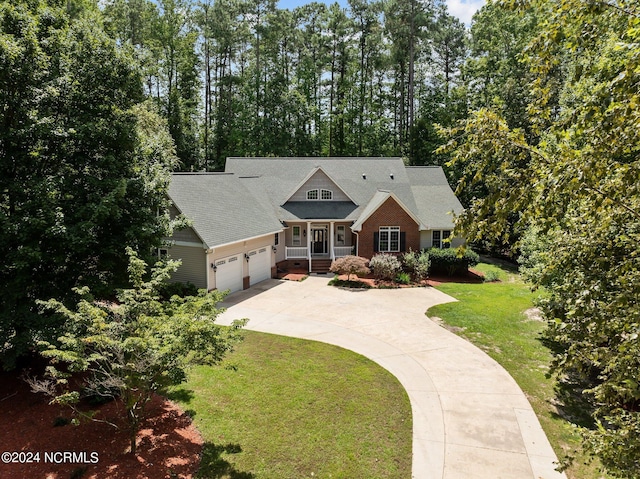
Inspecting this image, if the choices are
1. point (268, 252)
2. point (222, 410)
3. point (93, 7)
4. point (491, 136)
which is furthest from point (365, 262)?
point (93, 7)

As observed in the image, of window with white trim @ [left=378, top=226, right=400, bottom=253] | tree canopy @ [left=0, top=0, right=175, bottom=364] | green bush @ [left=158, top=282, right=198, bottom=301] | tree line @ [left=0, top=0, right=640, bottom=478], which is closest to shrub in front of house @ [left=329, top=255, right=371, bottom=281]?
window with white trim @ [left=378, top=226, right=400, bottom=253]

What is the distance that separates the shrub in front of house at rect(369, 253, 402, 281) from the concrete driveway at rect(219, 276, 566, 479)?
1521 millimetres

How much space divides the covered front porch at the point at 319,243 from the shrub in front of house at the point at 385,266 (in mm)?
3069

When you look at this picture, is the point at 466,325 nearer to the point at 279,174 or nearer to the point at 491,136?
the point at 491,136

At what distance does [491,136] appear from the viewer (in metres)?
4.50

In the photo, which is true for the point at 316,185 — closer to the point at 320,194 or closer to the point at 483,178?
the point at 320,194

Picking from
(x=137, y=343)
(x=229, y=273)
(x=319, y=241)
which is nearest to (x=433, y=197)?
(x=319, y=241)

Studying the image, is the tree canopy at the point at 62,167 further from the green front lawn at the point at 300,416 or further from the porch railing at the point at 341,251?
the porch railing at the point at 341,251

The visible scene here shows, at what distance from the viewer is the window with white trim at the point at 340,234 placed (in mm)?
26453

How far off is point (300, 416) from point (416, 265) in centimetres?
1596

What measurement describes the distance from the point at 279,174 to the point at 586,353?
26.6 meters

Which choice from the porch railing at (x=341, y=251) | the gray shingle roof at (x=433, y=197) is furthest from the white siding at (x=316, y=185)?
the gray shingle roof at (x=433, y=197)

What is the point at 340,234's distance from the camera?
26.6 meters

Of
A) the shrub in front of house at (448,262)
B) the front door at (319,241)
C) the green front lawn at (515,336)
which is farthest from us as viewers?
the front door at (319,241)
